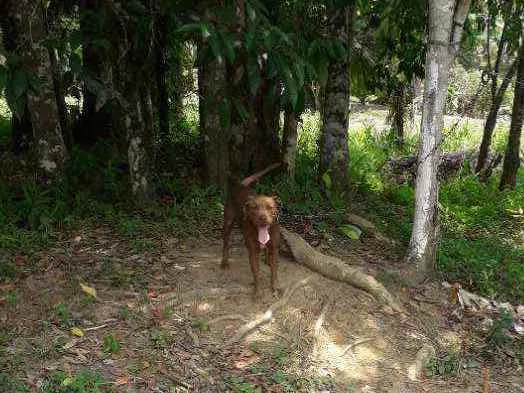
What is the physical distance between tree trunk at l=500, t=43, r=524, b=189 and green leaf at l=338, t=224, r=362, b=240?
3806 millimetres

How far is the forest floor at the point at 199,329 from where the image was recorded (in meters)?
4.31

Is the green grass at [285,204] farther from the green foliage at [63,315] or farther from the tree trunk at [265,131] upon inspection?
the green foliage at [63,315]

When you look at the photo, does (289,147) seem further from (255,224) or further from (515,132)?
(515,132)

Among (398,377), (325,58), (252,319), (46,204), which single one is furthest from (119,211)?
(398,377)

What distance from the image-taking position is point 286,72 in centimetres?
408

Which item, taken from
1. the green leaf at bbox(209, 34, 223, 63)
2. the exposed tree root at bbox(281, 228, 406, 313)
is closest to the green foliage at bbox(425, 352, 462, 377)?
the exposed tree root at bbox(281, 228, 406, 313)

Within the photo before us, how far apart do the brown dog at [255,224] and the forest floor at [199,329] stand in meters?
0.27

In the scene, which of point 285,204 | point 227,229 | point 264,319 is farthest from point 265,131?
point 264,319

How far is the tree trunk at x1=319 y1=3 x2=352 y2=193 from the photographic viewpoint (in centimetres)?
745

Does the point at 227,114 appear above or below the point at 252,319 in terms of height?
above

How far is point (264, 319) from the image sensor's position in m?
5.15

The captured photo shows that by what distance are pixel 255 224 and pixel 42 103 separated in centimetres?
304

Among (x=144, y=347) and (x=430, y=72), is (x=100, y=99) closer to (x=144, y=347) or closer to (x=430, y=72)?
(x=144, y=347)

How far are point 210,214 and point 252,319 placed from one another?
2061 millimetres
